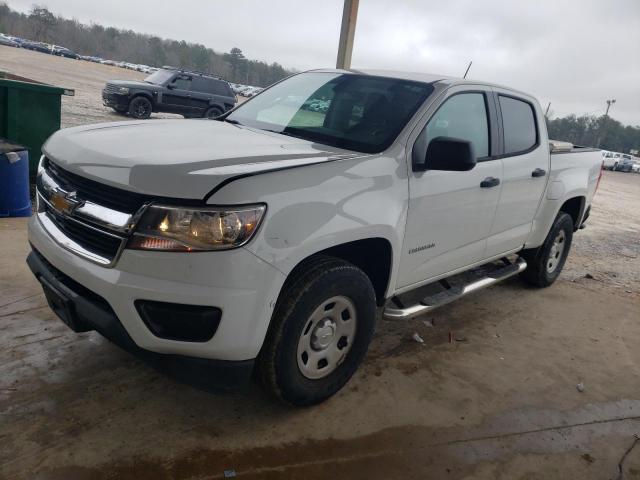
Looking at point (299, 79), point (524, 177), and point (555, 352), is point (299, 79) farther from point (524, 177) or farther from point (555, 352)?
point (555, 352)

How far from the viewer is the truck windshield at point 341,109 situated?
10.5 feet

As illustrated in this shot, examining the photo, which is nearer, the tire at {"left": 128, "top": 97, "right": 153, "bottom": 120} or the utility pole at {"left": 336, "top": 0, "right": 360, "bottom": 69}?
the utility pole at {"left": 336, "top": 0, "right": 360, "bottom": 69}

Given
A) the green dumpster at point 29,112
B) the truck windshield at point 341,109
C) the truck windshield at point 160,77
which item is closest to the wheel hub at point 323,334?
the truck windshield at point 341,109

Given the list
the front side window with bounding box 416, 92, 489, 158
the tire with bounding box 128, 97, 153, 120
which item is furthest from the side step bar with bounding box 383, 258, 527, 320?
the tire with bounding box 128, 97, 153, 120

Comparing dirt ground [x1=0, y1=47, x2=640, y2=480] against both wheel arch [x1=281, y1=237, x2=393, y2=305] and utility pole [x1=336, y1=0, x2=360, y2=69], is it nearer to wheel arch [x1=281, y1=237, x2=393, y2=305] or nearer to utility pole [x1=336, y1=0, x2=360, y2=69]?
wheel arch [x1=281, y1=237, x2=393, y2=305]

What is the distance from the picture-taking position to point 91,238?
95.4 inches

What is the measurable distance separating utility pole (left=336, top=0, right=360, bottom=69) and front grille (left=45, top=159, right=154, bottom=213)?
6.36 meters

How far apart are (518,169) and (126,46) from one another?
396ft

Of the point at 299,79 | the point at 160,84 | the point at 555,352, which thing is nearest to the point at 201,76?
the point at 160,84

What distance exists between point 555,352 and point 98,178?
11.4 feet

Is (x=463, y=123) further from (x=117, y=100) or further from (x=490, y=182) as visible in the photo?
(x=117, y=100)

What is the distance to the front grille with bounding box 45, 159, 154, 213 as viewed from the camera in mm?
2262

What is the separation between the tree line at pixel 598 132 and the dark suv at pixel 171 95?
180 feet

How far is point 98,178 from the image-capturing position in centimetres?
236
